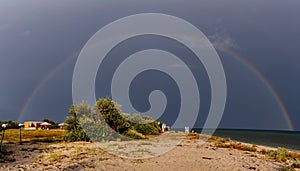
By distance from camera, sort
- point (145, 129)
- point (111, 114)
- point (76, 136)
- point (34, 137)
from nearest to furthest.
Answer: point (76, 136), point (111, 114), point (34, 137), point (145, 129)

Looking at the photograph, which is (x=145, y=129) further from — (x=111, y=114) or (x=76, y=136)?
(x=76, y=136)

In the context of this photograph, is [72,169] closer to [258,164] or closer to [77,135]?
[258,164]

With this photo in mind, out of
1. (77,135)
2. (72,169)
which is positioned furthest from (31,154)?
(77,135)

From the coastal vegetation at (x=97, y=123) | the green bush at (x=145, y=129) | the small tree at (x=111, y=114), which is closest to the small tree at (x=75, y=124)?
the coastal vegetation at (x=97, y=123)

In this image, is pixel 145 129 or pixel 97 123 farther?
pixel 145 129

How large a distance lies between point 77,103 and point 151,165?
18534 millimetres

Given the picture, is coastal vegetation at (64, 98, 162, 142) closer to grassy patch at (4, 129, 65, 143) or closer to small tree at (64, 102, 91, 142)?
small tree at (64, 102, 91, 142)

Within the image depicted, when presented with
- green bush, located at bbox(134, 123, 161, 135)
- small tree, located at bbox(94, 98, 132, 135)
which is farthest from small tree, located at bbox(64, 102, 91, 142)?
green bush, located at bbox(134, 123, 161, 135)

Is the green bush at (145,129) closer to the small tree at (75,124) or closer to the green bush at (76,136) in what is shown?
the small tree at (75,124)

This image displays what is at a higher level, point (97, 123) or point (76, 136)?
point (97, 123)

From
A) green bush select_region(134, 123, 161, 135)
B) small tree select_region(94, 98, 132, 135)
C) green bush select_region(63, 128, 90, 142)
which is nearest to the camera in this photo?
green bush select_region(63, 128, 90, 142)

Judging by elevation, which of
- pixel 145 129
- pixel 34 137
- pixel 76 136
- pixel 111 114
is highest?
pixel 111 114

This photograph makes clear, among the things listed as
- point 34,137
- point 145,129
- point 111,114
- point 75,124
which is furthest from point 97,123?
point 145,129

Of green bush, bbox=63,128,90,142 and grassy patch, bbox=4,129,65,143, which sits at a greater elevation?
grassy patch, bbox=4,129,65,143
